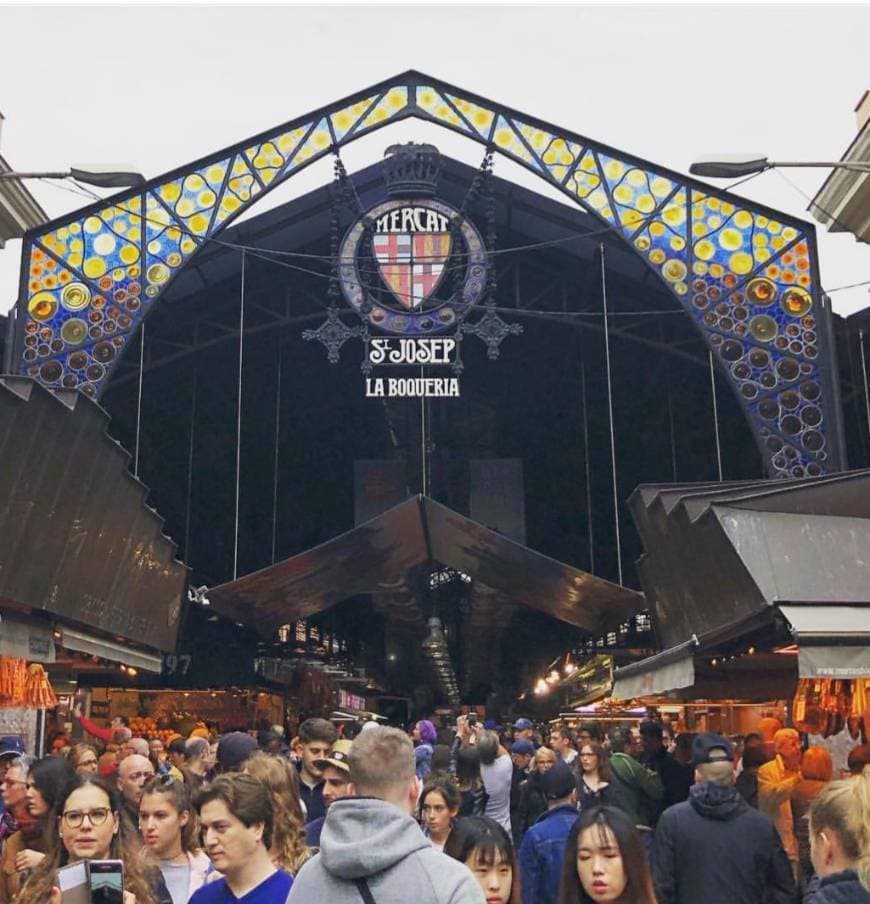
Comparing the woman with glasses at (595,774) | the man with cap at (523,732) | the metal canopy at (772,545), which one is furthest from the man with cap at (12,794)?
the man with cap at (523,732)

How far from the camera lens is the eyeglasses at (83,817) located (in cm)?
466

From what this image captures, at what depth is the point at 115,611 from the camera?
1609 centimetres

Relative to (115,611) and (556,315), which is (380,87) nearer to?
(556,315)

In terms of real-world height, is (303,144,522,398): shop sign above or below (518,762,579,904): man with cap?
above

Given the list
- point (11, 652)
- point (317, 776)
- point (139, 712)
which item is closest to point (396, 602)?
point (139, 712)

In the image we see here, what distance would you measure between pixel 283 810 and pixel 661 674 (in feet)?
28.6

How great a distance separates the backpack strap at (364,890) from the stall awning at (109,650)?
11.4 meters

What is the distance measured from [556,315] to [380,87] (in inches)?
217

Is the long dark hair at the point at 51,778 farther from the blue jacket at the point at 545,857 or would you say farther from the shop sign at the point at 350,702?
the shop sign at the point at 350,702

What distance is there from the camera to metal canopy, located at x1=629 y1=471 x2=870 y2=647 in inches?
409

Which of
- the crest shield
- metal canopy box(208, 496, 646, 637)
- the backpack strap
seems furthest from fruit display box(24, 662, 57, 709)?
the backpack strap

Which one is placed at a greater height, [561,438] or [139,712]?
[561,438]

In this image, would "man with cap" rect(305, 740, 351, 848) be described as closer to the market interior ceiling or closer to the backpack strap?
the backpack strap

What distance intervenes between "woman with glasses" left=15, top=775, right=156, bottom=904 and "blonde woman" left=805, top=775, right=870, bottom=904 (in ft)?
7.81
